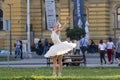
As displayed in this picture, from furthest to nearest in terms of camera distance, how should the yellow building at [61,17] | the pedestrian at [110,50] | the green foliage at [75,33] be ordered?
the yellow building at [61,17] → the green foliage at [75,33] → the pedestrian at [110,50]

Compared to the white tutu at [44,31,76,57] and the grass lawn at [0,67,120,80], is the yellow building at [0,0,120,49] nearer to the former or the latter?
the grass lawn at [0,67,120,80]

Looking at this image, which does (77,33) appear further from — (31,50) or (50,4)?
(31,50)

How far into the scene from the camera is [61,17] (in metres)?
65.0

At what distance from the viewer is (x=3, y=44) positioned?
65000mm

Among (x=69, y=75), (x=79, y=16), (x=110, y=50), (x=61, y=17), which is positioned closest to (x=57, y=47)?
(x=69, y=75)

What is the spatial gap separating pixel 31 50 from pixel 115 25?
10445 mm

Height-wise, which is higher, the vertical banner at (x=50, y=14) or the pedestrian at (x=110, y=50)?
the vertical banner at (x=50, y=14)

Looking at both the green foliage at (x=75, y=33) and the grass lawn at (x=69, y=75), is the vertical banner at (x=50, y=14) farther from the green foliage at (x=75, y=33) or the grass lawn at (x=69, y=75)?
the grass lawn at (x=69, y=75)

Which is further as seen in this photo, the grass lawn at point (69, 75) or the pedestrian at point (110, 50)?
the pedestrian at point (110, 50)

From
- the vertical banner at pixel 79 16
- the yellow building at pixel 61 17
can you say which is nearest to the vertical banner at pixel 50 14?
the vertical banner at pixel 79 16

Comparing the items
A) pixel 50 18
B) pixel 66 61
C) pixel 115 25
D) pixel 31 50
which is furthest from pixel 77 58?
pixel 115 25

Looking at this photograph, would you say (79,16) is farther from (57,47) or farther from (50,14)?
(57,47)

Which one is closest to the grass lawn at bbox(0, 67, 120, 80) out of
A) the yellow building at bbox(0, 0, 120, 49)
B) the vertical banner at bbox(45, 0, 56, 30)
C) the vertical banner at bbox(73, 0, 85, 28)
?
the vertical banner at bbox(45, 0, 56, 30)

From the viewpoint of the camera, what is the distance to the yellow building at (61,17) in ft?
211
